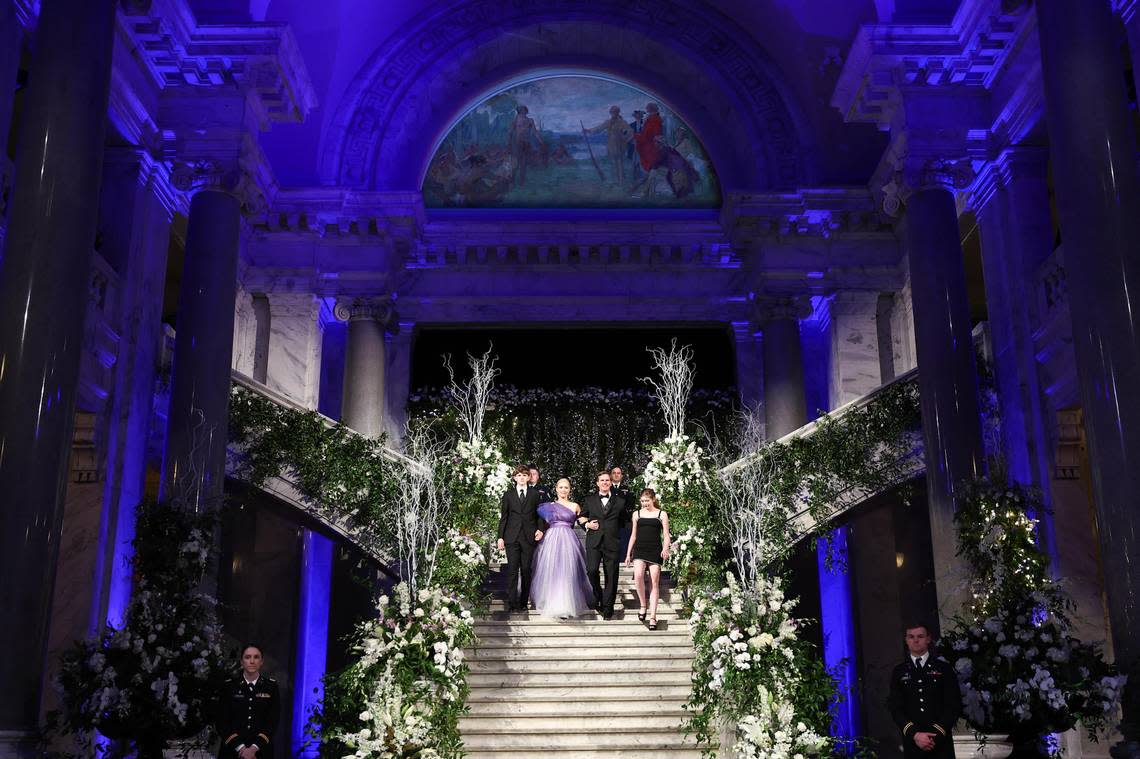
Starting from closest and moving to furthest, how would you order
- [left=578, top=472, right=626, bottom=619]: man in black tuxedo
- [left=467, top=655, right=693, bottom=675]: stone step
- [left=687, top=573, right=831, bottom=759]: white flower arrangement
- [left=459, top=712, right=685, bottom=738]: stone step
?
1. [left=687, top=573, right=831, bottom=759]: white flower arrangement
2. [left=459, top=712, right=685, bottom=738]: stone step
3. [left=467, top=655, right=693, bottom=675]: stone step
4. [left=578, top=472, right=626, bottom=619]: man in black tuxedo

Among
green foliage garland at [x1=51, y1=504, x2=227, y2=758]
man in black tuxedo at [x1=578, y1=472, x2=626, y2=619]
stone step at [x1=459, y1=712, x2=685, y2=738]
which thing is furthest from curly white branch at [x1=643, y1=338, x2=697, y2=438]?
green foliage garland at [x1=51, y1=504, x2=227, y2=758]

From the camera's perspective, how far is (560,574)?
14078mm

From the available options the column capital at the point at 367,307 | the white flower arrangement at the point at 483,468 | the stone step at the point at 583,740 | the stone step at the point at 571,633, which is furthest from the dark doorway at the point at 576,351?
the stone step at the point at 583,740

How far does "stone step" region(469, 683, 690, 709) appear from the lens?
12242mm

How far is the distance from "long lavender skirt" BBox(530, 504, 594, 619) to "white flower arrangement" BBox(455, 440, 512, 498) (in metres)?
2.17

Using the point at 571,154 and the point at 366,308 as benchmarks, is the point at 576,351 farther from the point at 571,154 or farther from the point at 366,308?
the point at 366,308

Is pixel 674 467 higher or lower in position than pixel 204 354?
lower

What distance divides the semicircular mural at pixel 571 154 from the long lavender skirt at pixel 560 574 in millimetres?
10087

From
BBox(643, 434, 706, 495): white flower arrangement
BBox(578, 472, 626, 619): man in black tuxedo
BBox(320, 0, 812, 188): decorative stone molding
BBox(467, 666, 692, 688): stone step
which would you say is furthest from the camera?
BBox(320, 0, 812, 188): decorative stone molding

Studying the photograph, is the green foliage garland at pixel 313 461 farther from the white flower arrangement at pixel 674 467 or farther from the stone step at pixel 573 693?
the stone step at pixel 573 693

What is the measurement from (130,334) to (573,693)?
7275 millimetres

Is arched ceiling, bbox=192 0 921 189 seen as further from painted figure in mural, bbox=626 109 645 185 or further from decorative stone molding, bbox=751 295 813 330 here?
decorative stone molding, bbox=751 295 813 330

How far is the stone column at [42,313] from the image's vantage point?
857cm

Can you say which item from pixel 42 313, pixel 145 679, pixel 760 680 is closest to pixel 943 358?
pixel 760 680
